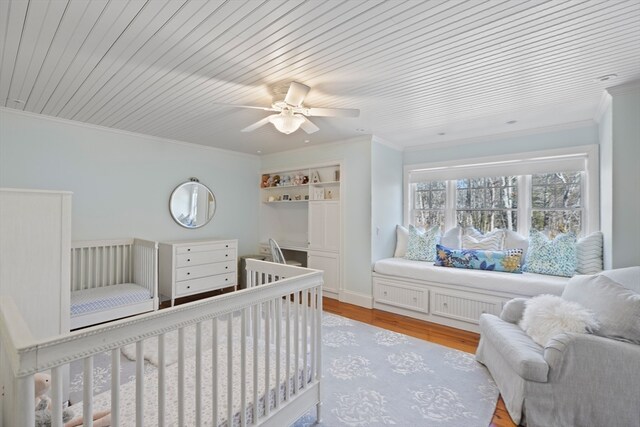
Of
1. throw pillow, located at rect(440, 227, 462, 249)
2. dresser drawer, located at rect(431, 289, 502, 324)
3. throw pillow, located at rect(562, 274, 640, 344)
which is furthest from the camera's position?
throw pillow, located at rect(440, 227, 462, 249)

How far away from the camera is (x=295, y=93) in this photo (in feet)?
7.48

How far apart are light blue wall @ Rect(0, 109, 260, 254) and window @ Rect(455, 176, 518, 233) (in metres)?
3.64

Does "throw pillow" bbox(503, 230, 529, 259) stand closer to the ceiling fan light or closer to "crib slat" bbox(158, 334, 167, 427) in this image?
the ceiling fan light

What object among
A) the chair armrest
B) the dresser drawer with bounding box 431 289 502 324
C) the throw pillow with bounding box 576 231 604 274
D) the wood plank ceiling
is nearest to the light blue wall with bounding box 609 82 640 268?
the wood plank ceiling

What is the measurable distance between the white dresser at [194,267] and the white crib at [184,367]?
2.00 meters

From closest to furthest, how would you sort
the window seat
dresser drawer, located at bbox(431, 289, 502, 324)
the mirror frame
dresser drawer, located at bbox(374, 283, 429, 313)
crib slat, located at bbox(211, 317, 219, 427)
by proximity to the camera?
crib slat, located at bbox(211, 317, 219, 427), the window seat, dresser drawer, located at bbox(431, 289, 502, 324), dresser drawer, located at bbox(374, 283, 429, 313), the mirror frame

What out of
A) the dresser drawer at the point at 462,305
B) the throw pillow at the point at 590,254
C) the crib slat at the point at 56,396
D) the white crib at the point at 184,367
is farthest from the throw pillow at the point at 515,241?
the crib slat at the point at 56,396

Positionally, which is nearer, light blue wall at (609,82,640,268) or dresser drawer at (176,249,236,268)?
light blue wall at (609,82,640,268)

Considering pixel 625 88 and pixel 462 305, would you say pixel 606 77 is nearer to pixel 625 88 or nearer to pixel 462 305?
pixel 625 88

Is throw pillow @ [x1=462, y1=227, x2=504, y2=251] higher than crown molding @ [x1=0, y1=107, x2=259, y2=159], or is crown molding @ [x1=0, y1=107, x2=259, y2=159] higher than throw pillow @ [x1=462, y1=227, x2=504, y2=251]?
crown molding @ [x1=0, y1=107, x2=259, y2=159]

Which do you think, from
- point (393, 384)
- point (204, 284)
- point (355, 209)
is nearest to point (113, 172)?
point (204, 284)

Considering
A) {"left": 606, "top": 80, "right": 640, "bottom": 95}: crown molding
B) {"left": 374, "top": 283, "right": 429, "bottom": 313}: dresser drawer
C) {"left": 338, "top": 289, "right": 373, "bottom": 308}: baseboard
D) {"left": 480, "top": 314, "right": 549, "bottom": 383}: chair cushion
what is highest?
{"left": 606, "top": 80, "right": 640, "bottom": 95}: crown molding

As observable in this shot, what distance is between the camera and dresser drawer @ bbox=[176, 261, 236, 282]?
3820 millimetres

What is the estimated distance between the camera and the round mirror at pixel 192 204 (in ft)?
14.2
